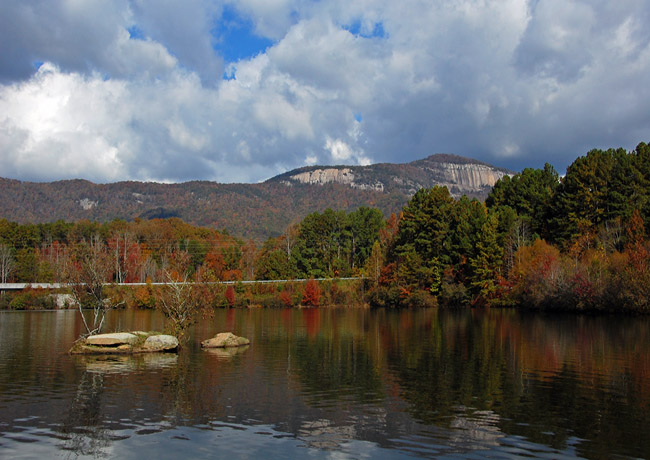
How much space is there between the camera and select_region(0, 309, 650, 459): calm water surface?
16.3 metres

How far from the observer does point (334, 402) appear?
2198 centimetres

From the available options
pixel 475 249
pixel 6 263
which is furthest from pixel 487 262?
pixel 6 263

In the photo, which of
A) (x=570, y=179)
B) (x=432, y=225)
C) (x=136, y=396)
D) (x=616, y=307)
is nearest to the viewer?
(x=136, y=396)

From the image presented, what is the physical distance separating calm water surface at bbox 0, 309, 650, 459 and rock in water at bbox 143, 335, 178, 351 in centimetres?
110

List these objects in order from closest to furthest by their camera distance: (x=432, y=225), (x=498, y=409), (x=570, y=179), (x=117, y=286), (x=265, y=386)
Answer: (x=498, y=409) < (x=265, y=386) < (x=570, y=179) < (x=432, y=225) < (x=117, y=286)

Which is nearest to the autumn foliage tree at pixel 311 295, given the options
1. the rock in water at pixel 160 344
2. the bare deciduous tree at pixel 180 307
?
the bare deciduous tree at pixel 180 307

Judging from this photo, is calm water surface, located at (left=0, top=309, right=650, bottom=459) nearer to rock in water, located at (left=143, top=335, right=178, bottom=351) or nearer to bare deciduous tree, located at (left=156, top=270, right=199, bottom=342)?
rock in water, located at (left=143, top=335, right=178, bottom=351)

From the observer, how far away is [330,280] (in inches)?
4542

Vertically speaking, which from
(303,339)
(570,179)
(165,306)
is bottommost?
(303,339)

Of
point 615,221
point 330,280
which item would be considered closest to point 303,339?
point 615,221

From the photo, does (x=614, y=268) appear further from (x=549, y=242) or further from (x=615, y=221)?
(x=549, y=242)

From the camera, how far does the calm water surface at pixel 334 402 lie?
16.3 m

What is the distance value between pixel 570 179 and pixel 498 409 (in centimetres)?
7757

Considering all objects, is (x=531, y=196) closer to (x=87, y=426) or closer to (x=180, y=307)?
(x=180, y=307)
